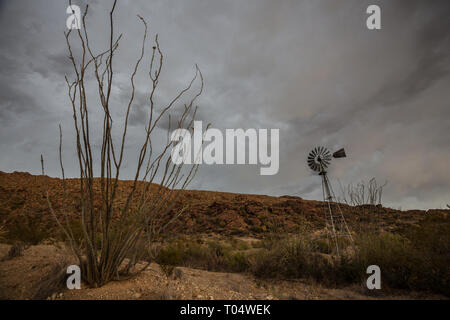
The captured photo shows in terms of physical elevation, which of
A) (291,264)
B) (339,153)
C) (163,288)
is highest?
(339,153)

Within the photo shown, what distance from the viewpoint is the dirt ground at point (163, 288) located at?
249 centimetres

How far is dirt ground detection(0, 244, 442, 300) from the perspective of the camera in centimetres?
249

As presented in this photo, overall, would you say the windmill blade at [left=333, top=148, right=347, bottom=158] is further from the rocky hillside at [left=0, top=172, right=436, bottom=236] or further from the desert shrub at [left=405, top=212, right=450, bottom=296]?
the rocky hillside at [left=0, top=172, right=436, bottom=236]

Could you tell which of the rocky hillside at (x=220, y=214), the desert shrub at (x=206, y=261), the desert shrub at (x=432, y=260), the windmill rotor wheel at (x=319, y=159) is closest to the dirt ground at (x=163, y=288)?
the desert shrub at (x=432, y=260)

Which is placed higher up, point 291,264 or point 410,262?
point 410,262

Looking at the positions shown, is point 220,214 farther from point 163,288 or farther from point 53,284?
point 53,284

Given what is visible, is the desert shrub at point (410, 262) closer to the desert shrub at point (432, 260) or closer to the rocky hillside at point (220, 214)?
the desert shrub at point (432, 260)

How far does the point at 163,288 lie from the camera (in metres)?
2.81

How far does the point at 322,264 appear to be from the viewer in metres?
4.60

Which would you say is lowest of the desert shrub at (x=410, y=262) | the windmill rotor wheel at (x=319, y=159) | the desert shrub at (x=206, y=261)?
the desert shrub at (x=206, y=261)


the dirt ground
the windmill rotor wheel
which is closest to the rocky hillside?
the windmill rotor wheel

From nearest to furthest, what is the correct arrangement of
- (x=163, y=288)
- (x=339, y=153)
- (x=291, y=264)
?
1. (x=163, y=288)
2. (x=291, y=264)
3. (x=339, y=153)

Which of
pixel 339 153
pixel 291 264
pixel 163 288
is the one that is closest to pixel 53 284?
pixel 163 288
